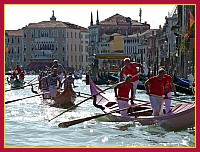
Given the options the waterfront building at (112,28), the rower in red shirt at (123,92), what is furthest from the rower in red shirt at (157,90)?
the waterfront building at (112,28)

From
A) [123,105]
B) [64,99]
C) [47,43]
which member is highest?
[47,43]

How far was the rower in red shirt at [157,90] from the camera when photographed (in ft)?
24.2

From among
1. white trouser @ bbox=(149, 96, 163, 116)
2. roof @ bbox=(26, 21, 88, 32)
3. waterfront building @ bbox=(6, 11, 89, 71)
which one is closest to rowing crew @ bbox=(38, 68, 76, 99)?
white trouser @ bbox=(149, 96, 163, 116)

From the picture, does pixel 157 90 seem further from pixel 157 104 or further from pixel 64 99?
pixel 64 99

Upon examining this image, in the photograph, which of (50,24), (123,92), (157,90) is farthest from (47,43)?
(157,90)

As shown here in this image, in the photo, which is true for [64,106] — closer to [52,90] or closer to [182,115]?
[52,90]

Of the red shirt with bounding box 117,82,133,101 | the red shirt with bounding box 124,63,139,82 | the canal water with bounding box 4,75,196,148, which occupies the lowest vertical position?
the canal water with bounding box 4,75,196,148

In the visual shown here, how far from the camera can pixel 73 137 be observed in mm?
7004

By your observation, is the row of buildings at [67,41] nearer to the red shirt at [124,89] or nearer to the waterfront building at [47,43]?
the waterfront building at [47,43]

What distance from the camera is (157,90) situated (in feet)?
24.3

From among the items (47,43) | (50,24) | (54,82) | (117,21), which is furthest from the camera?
(117,21)

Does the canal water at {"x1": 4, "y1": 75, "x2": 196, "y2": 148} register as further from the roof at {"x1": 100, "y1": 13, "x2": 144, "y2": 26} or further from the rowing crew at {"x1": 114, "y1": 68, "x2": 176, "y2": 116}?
the roof at {"x1": 100, "y1": 13, "x2": 144, "y2": 26}

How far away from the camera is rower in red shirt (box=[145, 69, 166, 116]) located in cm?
738

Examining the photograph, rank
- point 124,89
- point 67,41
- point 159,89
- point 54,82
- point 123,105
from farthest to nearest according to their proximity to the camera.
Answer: point 67,41 < point 54,82 < point 123,105 < point 124,89 < point 159,89
